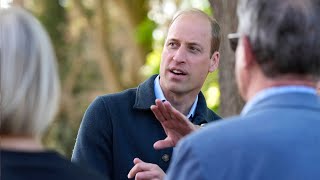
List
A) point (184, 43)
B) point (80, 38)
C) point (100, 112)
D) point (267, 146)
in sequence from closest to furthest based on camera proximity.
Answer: point (267, 146) → point (100, 112) → point (184, 43) → point (80, 38)

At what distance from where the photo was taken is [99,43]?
2109 cm

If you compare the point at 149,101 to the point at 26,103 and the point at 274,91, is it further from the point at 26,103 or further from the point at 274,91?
the point at 26,103

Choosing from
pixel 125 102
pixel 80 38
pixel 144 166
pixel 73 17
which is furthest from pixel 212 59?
pixel 80 38

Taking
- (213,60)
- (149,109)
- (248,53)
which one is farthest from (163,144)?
(213,60)

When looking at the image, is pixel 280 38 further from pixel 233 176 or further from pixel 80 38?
pixel 80 38

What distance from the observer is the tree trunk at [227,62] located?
25.7 ft

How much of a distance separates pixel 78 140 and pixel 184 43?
880 millimetres

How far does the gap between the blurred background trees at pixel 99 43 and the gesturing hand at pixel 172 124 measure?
6.00 m

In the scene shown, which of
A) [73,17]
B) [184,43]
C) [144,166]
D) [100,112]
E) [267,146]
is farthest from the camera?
[73,17]

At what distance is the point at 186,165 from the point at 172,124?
1.46m

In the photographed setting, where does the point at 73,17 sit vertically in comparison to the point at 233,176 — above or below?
below

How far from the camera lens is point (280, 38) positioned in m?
3.07

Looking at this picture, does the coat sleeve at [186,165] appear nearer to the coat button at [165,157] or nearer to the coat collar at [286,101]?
the coat collar at [286,101]

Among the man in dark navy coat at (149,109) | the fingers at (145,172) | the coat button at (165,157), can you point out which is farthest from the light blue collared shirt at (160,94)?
the fingers at (145,172)
